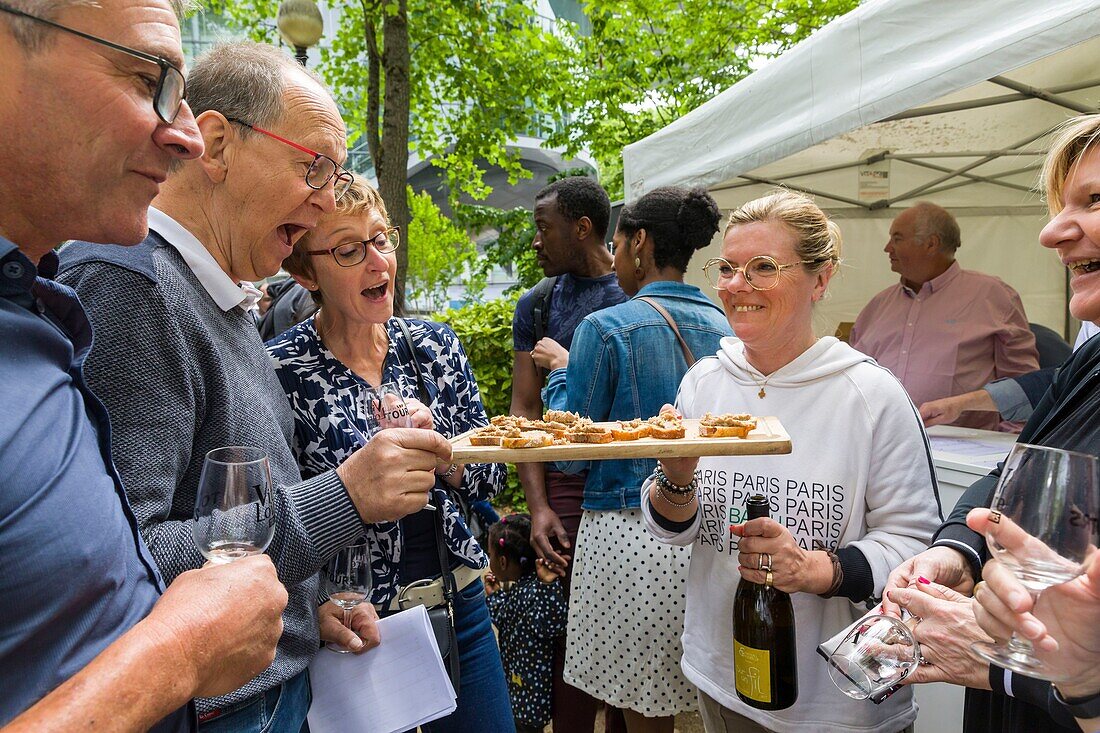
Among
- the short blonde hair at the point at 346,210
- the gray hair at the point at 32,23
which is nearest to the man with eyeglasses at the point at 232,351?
the short blonde hair at the point at 346,210

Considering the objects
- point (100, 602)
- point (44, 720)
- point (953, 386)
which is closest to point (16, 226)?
point (100, 602)

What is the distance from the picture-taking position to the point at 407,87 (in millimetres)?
8391

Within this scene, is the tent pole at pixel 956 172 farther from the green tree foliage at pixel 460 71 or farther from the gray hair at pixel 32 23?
the gray hair at pixel 32 23

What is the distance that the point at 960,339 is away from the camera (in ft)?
16.1

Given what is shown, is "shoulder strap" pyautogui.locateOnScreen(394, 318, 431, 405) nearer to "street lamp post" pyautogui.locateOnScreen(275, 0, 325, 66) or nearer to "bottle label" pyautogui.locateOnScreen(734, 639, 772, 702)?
"bottle label" pyautogui.locateOnScreen(734, 639, 772, 702)

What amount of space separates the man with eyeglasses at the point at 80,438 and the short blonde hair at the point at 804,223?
1.74 metres

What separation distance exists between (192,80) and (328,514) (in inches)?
45.3

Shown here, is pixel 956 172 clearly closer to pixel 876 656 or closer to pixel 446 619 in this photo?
pixel 876 656

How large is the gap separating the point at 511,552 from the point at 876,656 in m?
2.56

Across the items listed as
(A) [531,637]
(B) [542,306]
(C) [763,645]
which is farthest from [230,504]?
(B) [542,306]

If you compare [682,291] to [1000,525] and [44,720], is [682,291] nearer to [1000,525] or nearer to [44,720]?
[1000,525]

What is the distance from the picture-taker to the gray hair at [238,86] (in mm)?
1816

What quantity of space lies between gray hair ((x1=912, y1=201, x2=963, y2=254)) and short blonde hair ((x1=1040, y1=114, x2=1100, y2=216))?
3772 millimetres

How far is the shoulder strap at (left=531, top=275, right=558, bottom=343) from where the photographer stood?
461 cm
